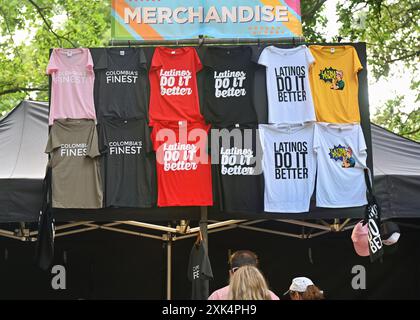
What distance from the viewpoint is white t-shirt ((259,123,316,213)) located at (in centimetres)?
829

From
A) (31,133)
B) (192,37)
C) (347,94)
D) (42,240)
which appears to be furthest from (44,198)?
(347,94)

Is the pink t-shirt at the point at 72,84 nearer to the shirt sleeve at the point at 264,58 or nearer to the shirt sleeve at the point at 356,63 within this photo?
the shirt sleeve at the point at 264,58

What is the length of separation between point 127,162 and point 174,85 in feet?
3.60

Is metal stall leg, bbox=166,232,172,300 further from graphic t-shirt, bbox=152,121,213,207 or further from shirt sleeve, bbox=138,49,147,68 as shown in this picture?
shirt sleeve, bbox=138,49,147,68

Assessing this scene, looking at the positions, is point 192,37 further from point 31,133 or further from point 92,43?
point 92,43

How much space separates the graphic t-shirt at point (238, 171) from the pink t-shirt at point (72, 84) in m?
1.60

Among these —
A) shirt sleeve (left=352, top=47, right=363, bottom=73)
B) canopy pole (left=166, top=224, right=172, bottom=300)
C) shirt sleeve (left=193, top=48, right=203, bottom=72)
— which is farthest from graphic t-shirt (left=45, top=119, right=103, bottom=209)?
shirt sleeve (left=352, top=47, right=363, bottom=73)

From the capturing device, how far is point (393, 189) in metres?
8.48

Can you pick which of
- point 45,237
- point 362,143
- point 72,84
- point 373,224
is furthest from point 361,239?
point 72,84

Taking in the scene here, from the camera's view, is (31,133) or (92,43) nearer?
(31,133)

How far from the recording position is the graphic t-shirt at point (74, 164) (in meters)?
A: 8.17

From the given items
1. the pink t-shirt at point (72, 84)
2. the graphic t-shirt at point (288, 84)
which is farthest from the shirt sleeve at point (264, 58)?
the pink t-shirt at point (72, 84)
